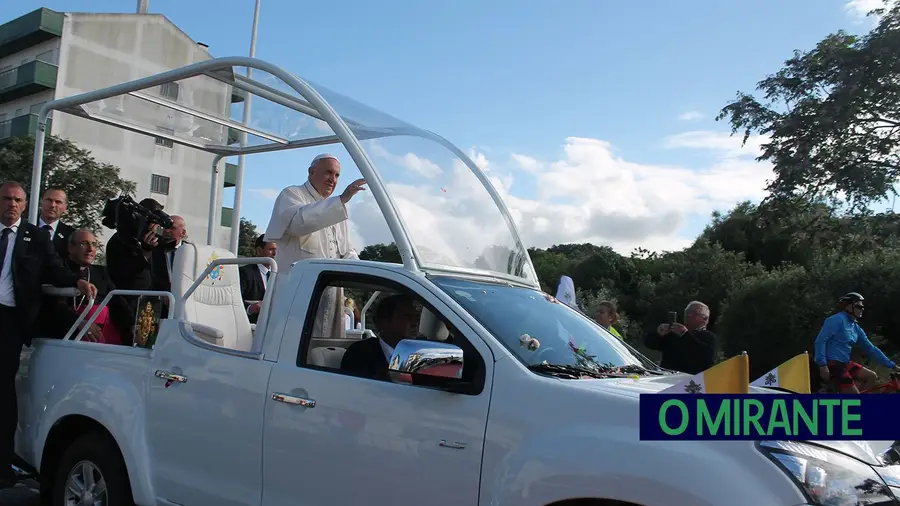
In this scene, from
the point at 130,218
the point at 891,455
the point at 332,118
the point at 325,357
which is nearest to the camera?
the point at 891,455

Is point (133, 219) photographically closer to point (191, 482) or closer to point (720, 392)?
point (191, 482)

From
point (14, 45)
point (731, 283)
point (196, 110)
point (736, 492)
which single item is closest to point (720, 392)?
point (736, 492)

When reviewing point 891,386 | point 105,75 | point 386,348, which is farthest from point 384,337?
point 105,75

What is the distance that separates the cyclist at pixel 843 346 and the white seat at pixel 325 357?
7229 mm

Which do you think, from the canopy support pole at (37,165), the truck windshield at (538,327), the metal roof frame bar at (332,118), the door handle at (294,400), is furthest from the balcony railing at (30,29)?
the truck windshield at (538,327)

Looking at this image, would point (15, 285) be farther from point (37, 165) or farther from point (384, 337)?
point (384, 337)

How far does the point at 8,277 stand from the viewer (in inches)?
204

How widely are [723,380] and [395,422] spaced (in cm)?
136

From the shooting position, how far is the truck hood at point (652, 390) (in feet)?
9.09

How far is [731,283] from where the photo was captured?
40.4 m

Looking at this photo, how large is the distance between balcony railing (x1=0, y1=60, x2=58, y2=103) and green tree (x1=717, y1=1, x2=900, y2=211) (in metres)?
31.9

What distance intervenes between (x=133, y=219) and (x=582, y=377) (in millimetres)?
4290

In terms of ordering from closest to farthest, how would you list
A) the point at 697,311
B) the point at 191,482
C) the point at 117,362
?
the point at 191,482, the point at 117,362, the point at 697,311

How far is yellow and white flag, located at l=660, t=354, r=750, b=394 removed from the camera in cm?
270
